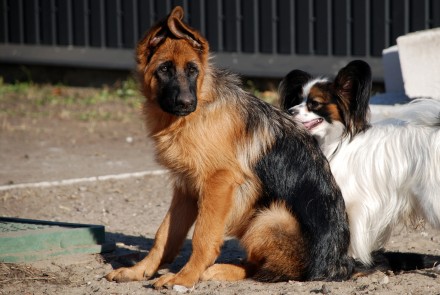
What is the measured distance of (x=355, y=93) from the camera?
19.9ft

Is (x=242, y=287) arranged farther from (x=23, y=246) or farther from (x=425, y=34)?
(x=425, y=34)

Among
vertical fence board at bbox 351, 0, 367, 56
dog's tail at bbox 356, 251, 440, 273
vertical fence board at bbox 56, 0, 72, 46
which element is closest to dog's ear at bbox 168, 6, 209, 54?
dog's tail at bbox 356, 251, 440, 273

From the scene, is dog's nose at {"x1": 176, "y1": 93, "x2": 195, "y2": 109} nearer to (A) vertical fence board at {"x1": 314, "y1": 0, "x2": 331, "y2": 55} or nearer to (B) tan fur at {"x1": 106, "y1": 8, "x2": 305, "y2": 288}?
(B) tan fur at {"x1": 106, "y1": 8, "x2": 305, "y2": 288}

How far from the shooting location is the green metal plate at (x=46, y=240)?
5.88m

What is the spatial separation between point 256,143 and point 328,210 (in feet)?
2.15

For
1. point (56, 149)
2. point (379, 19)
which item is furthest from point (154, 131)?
point (379, 19)

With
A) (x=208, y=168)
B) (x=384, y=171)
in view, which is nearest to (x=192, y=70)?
(x=208, y=168)

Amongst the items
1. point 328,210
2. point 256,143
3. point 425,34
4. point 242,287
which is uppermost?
point 425,34

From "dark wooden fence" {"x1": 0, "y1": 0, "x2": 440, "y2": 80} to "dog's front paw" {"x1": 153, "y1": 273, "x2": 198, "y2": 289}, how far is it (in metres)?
6.70

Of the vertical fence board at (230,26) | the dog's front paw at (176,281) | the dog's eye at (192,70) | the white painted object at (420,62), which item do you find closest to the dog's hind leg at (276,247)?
the dog's front paw at (176,281)

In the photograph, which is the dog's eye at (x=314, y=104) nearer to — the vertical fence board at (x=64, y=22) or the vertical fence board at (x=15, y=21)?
the vertical fence board at (x=64, y=22)

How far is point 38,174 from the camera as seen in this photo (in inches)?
368

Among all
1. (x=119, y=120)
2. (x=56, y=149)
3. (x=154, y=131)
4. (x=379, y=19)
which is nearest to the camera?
(x=154, y=131)

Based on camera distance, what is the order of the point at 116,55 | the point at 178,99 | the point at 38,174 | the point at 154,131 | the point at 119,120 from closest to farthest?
the point at 178,99 → the point at 154,131 → the point at 38,174 → the point at 119,120 → the point at 116,55
